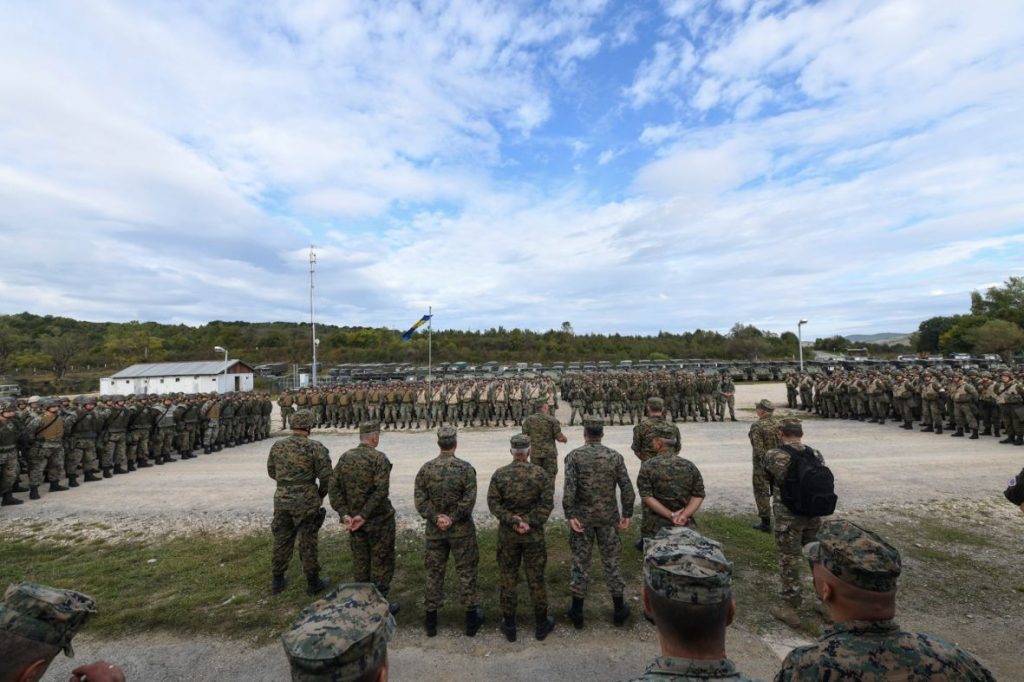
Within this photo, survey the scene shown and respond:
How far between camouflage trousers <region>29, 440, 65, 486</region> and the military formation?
15 mm

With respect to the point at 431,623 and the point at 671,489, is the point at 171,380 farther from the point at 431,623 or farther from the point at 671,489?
the point at 671,489

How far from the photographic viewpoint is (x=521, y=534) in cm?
448

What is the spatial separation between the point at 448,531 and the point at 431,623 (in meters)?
0.81

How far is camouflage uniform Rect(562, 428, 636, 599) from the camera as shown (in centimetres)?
469

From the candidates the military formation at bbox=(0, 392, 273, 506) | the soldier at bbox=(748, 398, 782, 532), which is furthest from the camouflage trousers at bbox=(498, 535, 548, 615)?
the military formation at bbox=(0, 392, 273, 506)

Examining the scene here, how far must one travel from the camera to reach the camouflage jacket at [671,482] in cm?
496

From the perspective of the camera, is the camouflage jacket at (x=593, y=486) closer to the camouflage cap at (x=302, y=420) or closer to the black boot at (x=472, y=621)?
the black boot at (x=472, y=621)

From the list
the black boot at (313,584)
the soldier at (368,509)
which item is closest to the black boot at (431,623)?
the soldier at (368,509)

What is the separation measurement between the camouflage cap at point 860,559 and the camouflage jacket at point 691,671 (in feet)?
2.00

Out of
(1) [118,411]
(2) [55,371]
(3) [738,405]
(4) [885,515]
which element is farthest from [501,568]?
(2) [55,371]

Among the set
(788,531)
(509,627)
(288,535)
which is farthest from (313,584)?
(788,531)

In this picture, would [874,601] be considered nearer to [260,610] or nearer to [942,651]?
[942,651]

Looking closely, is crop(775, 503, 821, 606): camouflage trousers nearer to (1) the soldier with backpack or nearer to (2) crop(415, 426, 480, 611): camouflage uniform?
(1) the soldier with backpack

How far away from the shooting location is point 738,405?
24.2 metres
